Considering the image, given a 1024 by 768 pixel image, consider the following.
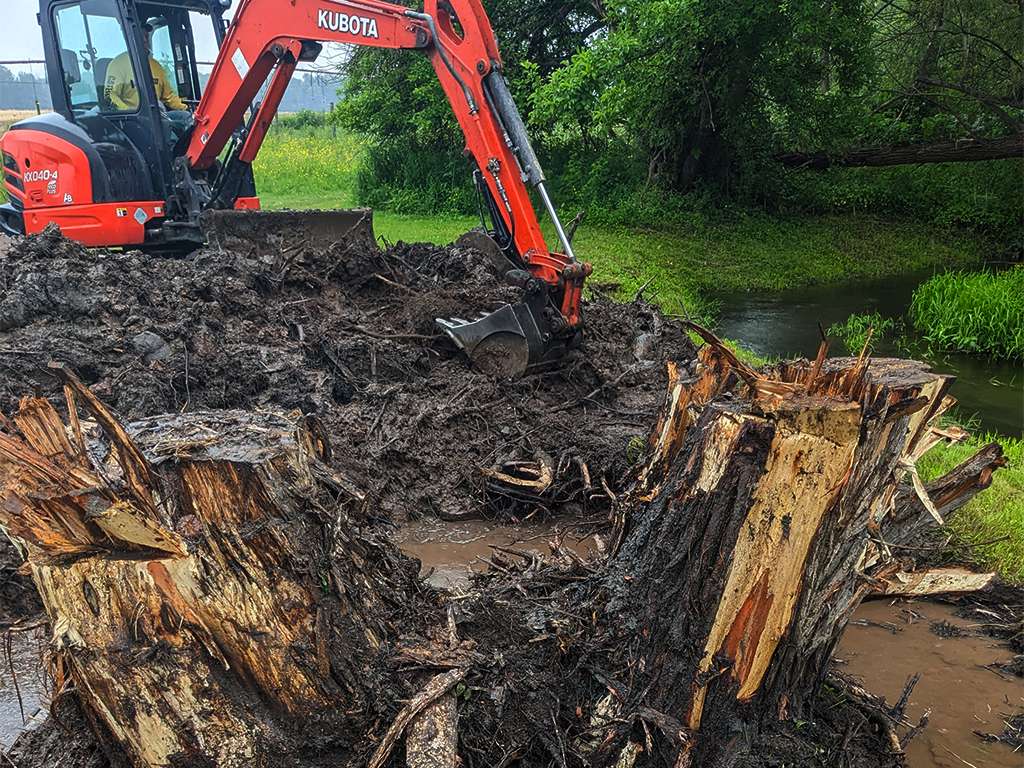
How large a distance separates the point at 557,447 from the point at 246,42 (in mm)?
4746

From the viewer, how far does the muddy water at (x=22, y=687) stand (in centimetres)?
306

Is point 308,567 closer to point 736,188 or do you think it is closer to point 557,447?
point 557,447

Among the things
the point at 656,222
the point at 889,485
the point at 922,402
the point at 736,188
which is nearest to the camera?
the point at 922,402

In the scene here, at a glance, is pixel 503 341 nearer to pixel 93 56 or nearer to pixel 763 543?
pixel 763 543

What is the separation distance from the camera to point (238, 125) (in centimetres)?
789

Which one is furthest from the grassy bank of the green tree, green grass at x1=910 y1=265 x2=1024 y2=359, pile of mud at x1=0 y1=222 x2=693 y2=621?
pile of mud at x1=0 y1=222 x2=693 y2=621

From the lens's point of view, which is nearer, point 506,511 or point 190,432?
point 190,432

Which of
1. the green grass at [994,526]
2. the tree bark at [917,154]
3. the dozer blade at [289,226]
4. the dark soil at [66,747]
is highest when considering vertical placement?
the tree bark at [917,154]

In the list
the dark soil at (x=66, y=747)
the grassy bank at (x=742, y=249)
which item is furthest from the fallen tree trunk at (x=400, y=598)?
the grassy bank at (x=742, y=249)

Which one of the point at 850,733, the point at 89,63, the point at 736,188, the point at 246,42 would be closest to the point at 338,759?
the point at 850,733

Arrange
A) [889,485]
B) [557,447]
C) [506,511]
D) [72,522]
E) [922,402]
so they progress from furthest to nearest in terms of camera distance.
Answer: [557,447] → [506,511] → [889,485] → [922,402] → [72,522]

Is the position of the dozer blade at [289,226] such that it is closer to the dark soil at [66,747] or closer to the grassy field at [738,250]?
the grassy field at [738,250]

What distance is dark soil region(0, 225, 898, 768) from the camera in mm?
5207

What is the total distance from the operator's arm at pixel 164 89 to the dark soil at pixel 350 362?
7.56ft
